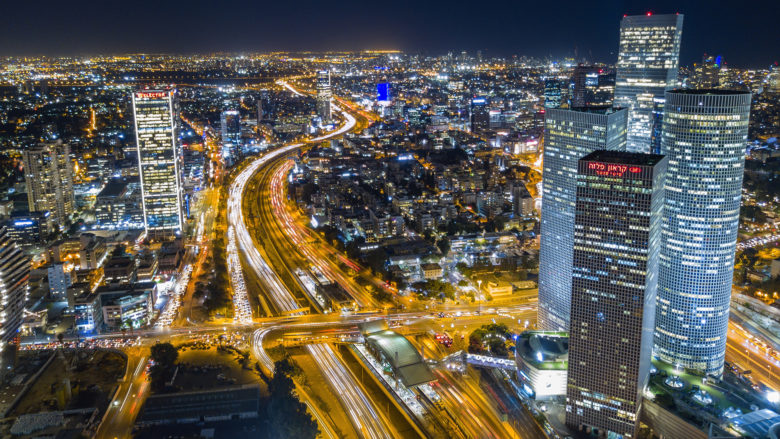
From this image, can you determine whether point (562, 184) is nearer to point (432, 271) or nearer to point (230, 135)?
point (432, 271)

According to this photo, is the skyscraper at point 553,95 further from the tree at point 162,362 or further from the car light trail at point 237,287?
the tree at point 162,362

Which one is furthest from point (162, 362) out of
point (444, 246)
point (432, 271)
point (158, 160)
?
point (158, 160)

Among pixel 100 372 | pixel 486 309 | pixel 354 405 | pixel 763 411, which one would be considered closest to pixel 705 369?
pixel 763 411

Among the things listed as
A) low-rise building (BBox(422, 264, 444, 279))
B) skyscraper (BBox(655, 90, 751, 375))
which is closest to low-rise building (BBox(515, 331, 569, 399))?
skyscraper (BBox(655, 90, 751, 375))

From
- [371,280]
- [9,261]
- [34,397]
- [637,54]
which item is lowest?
[34,397]

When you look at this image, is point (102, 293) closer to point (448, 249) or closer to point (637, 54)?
point (448, 249)

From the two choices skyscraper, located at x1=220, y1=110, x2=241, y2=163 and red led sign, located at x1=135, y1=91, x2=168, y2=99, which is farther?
skyscraper, located at x1=220, y1=110, x2=241, y2=163

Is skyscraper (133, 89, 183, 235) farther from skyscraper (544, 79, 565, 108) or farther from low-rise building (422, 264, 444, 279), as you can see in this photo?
skyscraper (544, 79, 565, 108)
